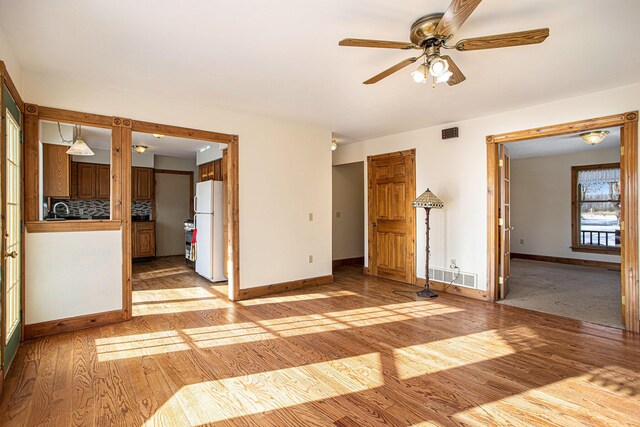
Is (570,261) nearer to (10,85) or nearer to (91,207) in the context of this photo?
(10,85)

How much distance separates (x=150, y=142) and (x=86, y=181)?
1.91 meters

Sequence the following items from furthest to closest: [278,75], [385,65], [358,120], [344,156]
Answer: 1. [344,156]
2. [358,120]
3. [278,75]
4. [385,65]

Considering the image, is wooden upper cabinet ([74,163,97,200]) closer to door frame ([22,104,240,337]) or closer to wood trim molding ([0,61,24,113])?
door frame ([22,104,240,337])

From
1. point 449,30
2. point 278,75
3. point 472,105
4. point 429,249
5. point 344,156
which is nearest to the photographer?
point 449,30

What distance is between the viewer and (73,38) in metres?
2.50

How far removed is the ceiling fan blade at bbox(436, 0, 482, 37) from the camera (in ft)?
5.55

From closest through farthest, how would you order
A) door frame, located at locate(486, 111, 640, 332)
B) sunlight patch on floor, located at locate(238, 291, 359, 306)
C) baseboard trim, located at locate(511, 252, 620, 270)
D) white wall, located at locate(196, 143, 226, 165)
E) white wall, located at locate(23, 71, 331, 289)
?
door frame, located at locate(486, 111, 640, 332) < white wall, located at locate(23, 71, 331, 289) < sunlight patch on floor, located at locate(238, 291, 359, 306) < white wall, located at locate(196, 143, 226, 165) < baseboard trim, located at locate(511, 252, 620, 270)

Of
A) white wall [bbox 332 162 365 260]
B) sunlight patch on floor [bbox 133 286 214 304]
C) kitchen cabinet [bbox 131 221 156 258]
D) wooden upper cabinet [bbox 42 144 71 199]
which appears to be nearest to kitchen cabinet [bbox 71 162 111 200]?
kitchen cabinet [bbox 131 221 156 258]

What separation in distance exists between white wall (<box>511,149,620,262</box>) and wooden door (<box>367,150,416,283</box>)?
15.0ft

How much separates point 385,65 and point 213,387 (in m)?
2.97

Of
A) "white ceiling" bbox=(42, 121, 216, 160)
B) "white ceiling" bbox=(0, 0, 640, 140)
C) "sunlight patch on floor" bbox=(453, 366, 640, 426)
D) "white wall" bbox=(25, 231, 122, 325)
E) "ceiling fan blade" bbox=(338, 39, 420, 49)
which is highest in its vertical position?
"white ceiling" bbox=(42, 121, 216, 160)

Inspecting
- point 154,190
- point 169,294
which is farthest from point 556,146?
point 154,190

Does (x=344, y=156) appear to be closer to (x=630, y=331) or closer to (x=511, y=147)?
(x=511, y=147)

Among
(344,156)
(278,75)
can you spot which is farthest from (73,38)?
(344,156)
